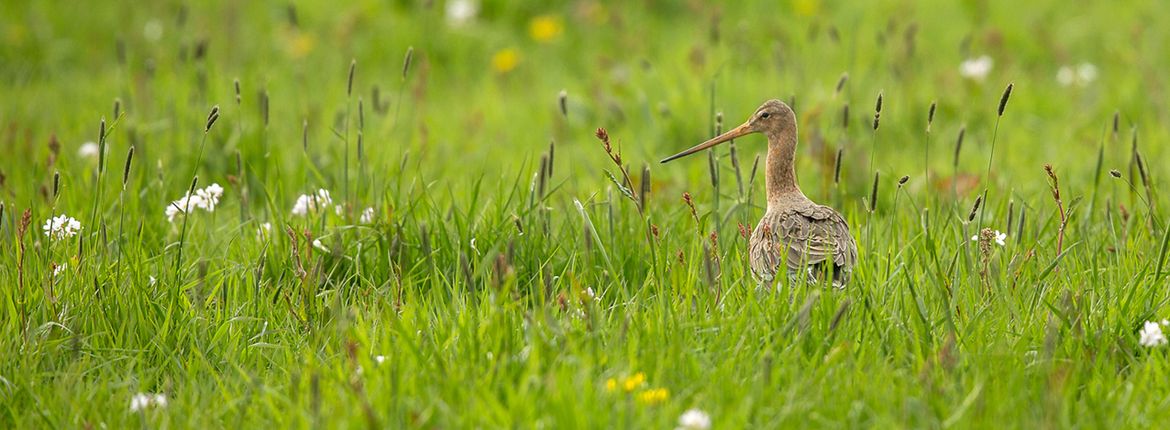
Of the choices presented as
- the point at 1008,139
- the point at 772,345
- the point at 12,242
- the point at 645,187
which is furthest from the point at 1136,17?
the point at 12,242

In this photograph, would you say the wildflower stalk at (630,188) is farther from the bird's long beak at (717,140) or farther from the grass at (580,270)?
the bird's long beak at (717,140)

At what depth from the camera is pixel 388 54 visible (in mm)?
8672

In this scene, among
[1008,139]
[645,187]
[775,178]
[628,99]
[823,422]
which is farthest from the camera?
[628,99]

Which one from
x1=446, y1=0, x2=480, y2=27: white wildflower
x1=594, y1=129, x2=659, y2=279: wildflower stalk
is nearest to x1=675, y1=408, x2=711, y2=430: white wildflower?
x1=594, y1=129, x2=659, y2=279: wildflower stalk

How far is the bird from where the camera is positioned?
3873 mm

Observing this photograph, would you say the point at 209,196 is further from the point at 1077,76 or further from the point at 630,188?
the point at 1077,76

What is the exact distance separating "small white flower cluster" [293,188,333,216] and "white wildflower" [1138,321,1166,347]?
256cm

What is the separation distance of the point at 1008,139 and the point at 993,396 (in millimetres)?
3936

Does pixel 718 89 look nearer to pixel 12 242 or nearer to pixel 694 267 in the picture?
pixel 694 267

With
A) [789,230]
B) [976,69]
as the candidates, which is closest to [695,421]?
[789,230]

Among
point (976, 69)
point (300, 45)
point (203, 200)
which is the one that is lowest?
point (203, 200)

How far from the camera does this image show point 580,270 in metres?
4.22

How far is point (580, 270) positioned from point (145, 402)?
5.00 ft

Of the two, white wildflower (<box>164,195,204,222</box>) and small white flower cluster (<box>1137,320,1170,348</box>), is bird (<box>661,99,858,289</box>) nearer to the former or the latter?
small white flower cluster (<box>1137,320,1170,348</box>)
